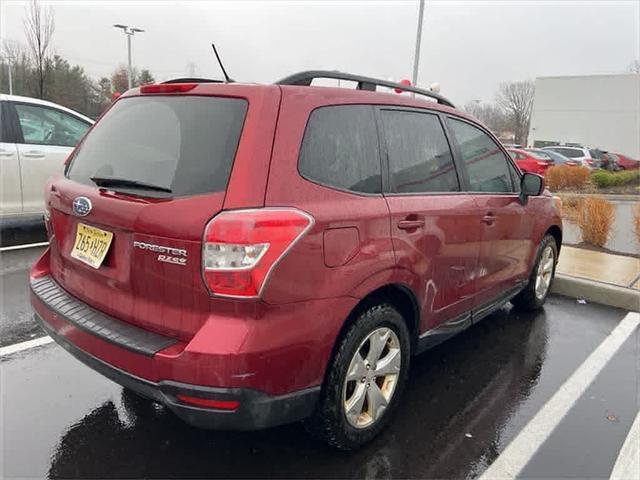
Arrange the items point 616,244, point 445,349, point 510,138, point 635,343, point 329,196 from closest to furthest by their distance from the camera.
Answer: point 329,196 < point 445,349 < point 635,343 < point 616,244 < point 510,138

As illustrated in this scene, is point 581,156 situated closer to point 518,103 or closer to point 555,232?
point 555,232

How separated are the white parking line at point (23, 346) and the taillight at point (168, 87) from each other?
83.4 inches

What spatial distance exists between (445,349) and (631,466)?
1.51 metres

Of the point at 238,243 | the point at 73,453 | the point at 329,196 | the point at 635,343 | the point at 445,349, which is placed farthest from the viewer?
the point at 635,343

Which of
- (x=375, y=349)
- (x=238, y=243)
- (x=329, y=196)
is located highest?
(x=329, y=196)

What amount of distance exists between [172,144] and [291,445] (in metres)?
1.63

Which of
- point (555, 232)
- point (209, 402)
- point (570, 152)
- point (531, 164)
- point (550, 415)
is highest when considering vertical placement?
point (570, 152)

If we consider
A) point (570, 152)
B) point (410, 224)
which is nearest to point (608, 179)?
point (570, 152)

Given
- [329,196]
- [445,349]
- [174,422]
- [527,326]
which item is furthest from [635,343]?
[174,422]

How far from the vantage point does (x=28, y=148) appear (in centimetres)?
633

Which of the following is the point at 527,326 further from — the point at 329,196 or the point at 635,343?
the point at 329,196

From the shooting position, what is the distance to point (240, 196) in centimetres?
208

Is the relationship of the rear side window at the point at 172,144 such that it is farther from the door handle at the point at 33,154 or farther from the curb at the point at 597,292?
the curb at the point at 597,292

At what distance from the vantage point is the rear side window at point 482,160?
3.52 metres
